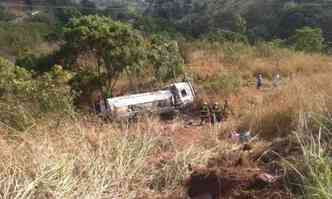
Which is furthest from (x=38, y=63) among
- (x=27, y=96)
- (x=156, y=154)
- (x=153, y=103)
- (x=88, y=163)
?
(x=88, y=163)

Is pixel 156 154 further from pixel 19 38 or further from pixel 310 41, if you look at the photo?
pixel 19 38

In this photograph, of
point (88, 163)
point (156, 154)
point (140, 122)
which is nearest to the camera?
point (88, 163)

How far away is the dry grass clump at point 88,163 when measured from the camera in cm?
221

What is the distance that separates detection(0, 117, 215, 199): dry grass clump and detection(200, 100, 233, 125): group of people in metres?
1.86

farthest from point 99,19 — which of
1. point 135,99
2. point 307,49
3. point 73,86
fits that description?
point 307,49

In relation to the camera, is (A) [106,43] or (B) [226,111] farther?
(A) [106,43]

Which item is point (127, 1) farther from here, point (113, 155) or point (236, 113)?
point (113, 155)

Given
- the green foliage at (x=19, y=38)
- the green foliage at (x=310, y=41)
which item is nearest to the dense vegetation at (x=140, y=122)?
the green foliage at (x=310, y=41)

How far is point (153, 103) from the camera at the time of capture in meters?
5.62

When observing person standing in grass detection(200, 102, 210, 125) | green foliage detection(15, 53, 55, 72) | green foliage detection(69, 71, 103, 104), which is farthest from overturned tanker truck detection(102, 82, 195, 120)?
green foliage detection(15, 53, 55, 72)

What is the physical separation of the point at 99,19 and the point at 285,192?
4.63m

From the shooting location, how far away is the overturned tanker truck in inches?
206

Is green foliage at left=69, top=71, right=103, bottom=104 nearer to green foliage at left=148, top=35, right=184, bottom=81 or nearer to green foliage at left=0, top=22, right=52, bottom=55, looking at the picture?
green foliage at left=148, top=35, right=184, bottom=81

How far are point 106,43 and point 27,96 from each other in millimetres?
1928
